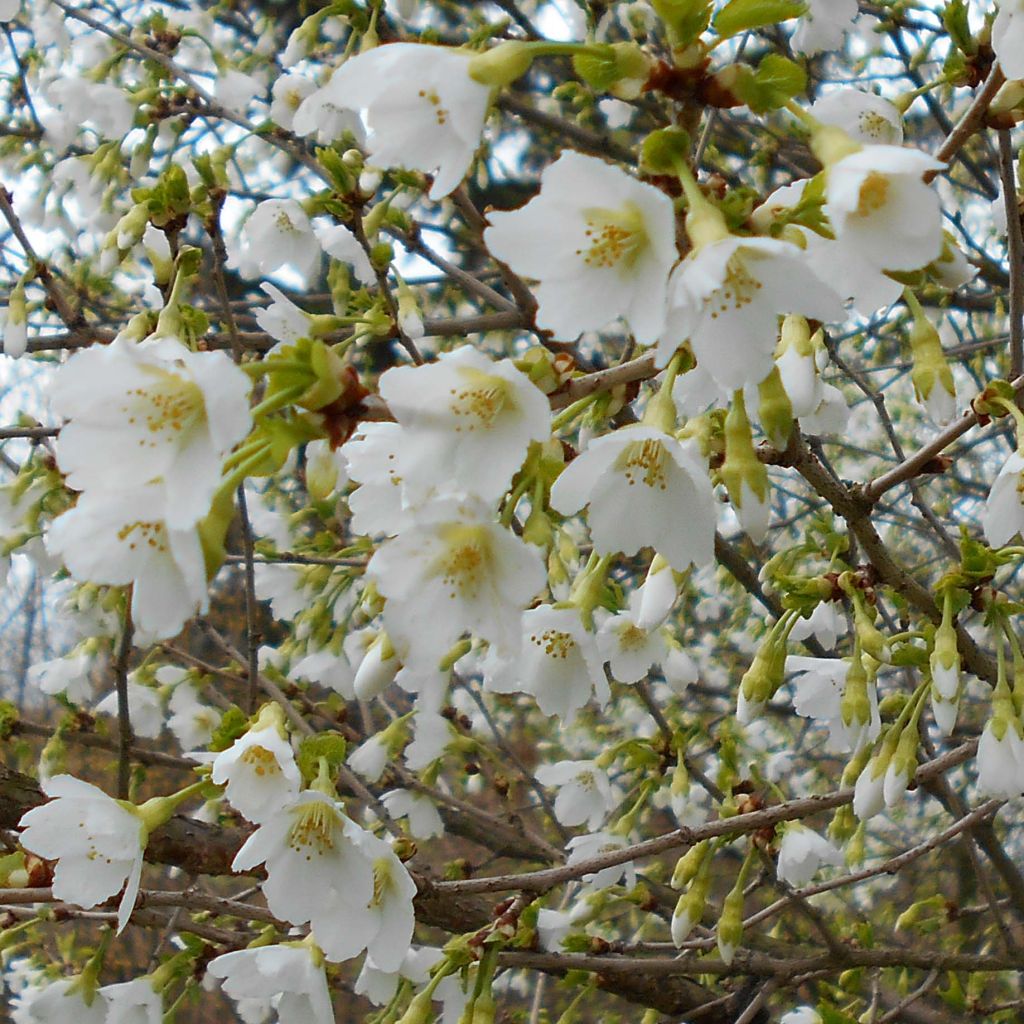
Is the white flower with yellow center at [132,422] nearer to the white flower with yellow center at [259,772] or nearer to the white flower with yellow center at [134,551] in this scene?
the white flower with yellow center at [134,551]

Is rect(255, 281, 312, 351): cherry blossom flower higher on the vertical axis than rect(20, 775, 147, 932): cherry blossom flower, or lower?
higher

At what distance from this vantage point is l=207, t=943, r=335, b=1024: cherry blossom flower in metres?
2.01

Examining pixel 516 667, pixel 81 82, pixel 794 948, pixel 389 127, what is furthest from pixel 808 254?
pixel 81 82

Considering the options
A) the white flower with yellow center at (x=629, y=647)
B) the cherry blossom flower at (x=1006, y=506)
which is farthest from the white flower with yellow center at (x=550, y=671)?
the cherry blossom flower at (x=1006, y=506)

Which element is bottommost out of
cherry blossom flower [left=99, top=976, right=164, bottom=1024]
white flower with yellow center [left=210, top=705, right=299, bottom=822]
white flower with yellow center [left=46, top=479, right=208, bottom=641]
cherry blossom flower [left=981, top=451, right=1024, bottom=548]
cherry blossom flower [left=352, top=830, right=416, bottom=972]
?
cherry blossom flower [left=99, top=976, right=164, bottom=1024]

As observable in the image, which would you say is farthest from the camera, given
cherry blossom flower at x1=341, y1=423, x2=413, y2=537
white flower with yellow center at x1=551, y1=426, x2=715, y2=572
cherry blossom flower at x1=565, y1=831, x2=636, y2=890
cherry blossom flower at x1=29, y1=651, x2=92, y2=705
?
cherry blossom flower at x1=29, y1=651, x2=92, y2=705

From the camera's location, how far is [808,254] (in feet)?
4.18

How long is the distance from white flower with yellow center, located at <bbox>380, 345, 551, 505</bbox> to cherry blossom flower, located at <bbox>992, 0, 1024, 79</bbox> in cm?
83

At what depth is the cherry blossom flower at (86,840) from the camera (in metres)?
1.83

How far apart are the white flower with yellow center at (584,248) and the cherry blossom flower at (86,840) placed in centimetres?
118

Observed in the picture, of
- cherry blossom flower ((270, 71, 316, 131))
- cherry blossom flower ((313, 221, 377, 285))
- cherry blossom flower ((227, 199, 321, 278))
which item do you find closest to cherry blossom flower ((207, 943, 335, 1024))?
cherry blossom flower ((313, 221, 377, 285))

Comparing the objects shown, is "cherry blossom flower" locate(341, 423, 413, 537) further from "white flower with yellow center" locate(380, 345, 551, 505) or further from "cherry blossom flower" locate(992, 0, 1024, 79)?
"cherry blossom flower" locate(992, 0, 1024, 79)

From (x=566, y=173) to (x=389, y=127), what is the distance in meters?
0.32

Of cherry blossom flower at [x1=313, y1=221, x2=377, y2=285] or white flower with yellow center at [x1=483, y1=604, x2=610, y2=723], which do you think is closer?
white flower with yellow center at [x1=483, y1=604, x2=610, y2=723]
